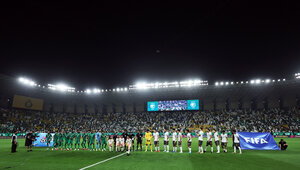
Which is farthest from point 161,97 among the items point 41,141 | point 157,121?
point 41,141

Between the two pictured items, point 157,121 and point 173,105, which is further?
point 173,105

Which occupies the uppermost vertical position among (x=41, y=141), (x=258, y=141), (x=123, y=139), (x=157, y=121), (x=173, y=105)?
(x=173, y=105)

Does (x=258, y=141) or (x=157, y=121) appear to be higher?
(x=157, y=121)

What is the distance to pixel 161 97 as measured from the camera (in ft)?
187

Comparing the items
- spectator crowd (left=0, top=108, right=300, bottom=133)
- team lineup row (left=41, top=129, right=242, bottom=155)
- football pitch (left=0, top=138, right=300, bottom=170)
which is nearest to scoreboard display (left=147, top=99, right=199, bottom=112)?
spectator crowd (left=0, top=108, right=300, bottom=133)

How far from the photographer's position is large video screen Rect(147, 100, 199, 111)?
178 ft

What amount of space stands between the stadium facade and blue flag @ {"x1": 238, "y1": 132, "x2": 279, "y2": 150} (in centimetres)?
3254

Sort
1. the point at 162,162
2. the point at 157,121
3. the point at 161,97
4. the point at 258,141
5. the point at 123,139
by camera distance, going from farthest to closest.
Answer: the point at 161,97 → the point at 157,121 → the point at 258,141 → the point at 123,139 → the point at 162,162

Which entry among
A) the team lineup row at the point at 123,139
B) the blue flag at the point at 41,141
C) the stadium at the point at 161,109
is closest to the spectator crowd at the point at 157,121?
the stadium at the point at 161,109

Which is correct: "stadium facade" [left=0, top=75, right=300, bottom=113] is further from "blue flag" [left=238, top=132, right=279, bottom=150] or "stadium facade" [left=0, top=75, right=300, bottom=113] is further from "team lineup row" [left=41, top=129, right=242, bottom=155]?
"team lineup row" [left=41, top=129, right=242, bottom=155]

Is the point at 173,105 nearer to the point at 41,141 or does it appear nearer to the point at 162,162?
the point at 41,141

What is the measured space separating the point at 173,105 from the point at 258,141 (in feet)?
123

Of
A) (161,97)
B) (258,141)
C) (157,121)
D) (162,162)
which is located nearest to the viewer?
(162,162)

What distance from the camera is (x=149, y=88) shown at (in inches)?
2128
